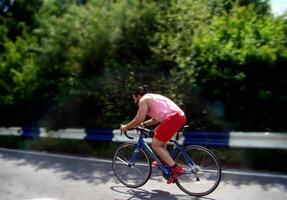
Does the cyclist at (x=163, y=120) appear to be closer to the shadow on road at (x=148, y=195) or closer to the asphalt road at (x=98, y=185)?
the shadow on road at (x=148, y=195)

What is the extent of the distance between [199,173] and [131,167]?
1.36 metres

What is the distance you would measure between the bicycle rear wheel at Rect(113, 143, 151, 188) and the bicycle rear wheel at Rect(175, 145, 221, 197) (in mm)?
663

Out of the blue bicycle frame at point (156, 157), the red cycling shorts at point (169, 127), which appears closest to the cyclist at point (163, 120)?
the red cycling shorts at point (169, 127)

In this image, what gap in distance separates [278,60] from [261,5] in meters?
7.76

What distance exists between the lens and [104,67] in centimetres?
1274

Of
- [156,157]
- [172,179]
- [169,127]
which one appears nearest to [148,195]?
[172,179]

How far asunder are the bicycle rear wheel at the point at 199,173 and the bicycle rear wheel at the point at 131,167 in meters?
0.66

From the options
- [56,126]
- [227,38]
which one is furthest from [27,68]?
[227,38]

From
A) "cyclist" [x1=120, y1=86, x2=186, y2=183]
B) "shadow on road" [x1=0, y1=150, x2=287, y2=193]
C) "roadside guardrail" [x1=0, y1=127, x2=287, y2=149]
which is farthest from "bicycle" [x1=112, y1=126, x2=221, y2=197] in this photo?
"roadside guardrail" [x1=0, y1=127, x2=287, y2=149]

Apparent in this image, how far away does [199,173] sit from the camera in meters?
7.39

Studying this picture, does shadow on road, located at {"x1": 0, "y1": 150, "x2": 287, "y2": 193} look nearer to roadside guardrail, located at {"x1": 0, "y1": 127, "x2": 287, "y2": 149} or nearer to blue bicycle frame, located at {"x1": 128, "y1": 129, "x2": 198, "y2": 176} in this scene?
blue bicycle frame, located at {"x1": 128, "y1": 129, "x2": 198, "y2": 176}

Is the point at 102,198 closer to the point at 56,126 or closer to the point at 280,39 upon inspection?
the point at 280,39

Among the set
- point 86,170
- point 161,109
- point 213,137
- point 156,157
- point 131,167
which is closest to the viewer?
point 161,109

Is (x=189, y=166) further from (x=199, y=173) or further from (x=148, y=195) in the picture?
(x=148, y=195)
